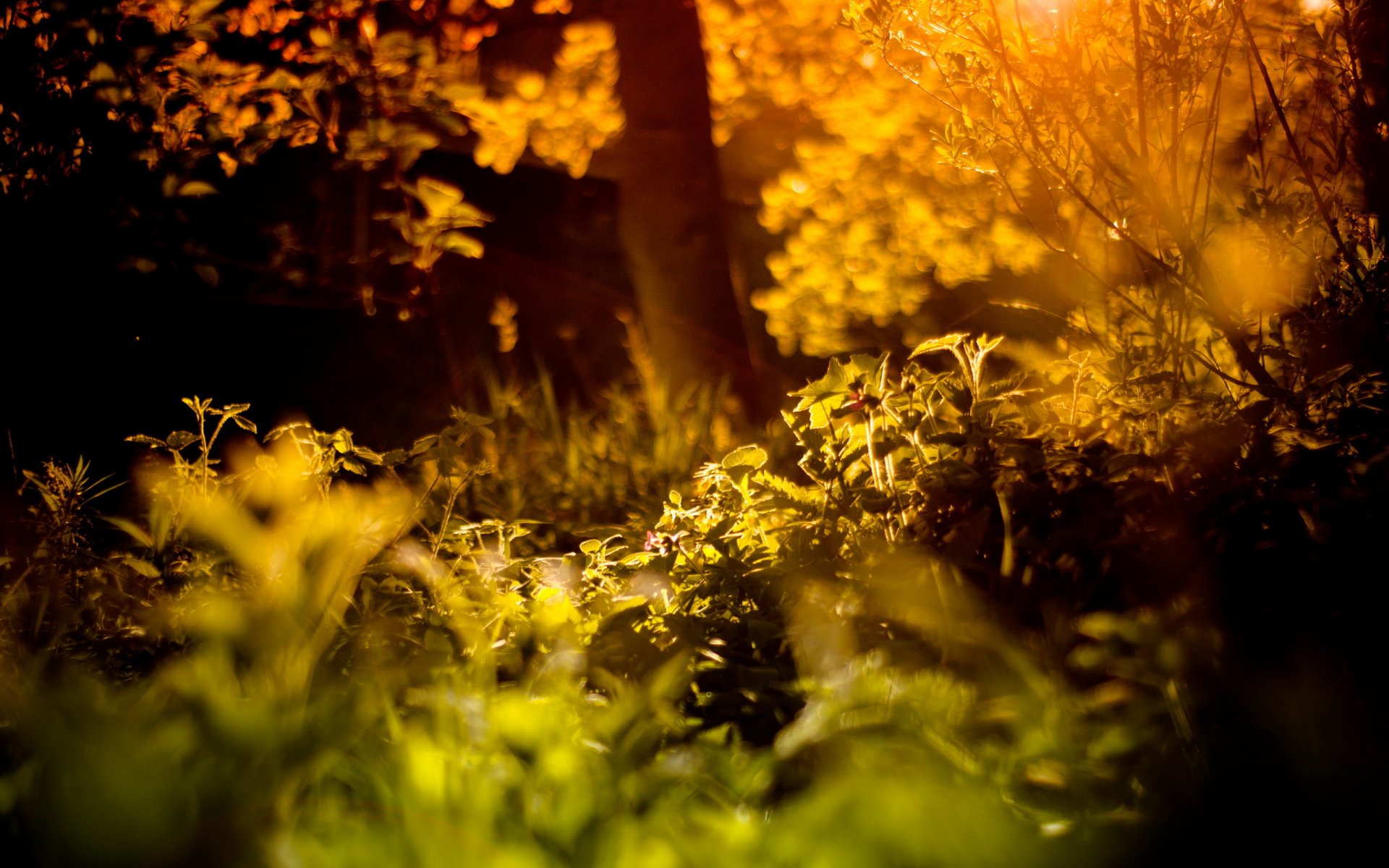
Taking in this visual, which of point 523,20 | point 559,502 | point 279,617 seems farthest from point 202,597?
point 523,20

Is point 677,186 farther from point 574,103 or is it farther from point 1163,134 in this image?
point 1163,134

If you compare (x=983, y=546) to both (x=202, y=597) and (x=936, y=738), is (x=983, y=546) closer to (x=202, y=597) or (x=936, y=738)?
(x=936, y=738)

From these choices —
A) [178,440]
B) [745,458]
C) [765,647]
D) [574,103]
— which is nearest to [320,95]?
[574,103]

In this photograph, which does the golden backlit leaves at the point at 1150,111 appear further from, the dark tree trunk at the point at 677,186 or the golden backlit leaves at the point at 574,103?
the golden backlit leaves at the point at 574,103

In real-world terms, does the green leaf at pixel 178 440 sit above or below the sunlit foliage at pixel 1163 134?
below

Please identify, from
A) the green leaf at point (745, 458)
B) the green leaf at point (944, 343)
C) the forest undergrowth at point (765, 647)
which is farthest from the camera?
the green leaf at point (745, 458)

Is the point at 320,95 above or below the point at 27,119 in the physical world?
above

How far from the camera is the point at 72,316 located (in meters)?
2.29

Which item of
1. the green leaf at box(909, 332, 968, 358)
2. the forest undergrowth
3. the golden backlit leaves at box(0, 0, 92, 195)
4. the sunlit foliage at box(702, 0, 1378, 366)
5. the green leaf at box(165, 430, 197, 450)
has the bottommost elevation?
the forest undergrowth

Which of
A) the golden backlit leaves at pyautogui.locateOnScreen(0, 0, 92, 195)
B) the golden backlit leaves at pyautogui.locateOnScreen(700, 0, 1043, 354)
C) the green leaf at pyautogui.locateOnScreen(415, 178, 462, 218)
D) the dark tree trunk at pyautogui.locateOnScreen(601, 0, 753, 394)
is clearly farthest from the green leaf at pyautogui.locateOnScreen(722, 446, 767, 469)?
the golden backlit leaves at pyautogui.locateOnScreen(700, 0, 1043, 354)

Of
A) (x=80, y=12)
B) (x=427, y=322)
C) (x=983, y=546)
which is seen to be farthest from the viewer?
(x=427, y=322)

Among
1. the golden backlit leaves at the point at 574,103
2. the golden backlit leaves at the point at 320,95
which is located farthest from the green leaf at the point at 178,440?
the golden backlit leaves at the point at 574,103

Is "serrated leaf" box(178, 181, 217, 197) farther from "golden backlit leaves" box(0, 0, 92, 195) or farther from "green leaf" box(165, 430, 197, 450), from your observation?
"green leaf" box(165, 430, 197, 450)

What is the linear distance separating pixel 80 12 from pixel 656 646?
1.98 meters
